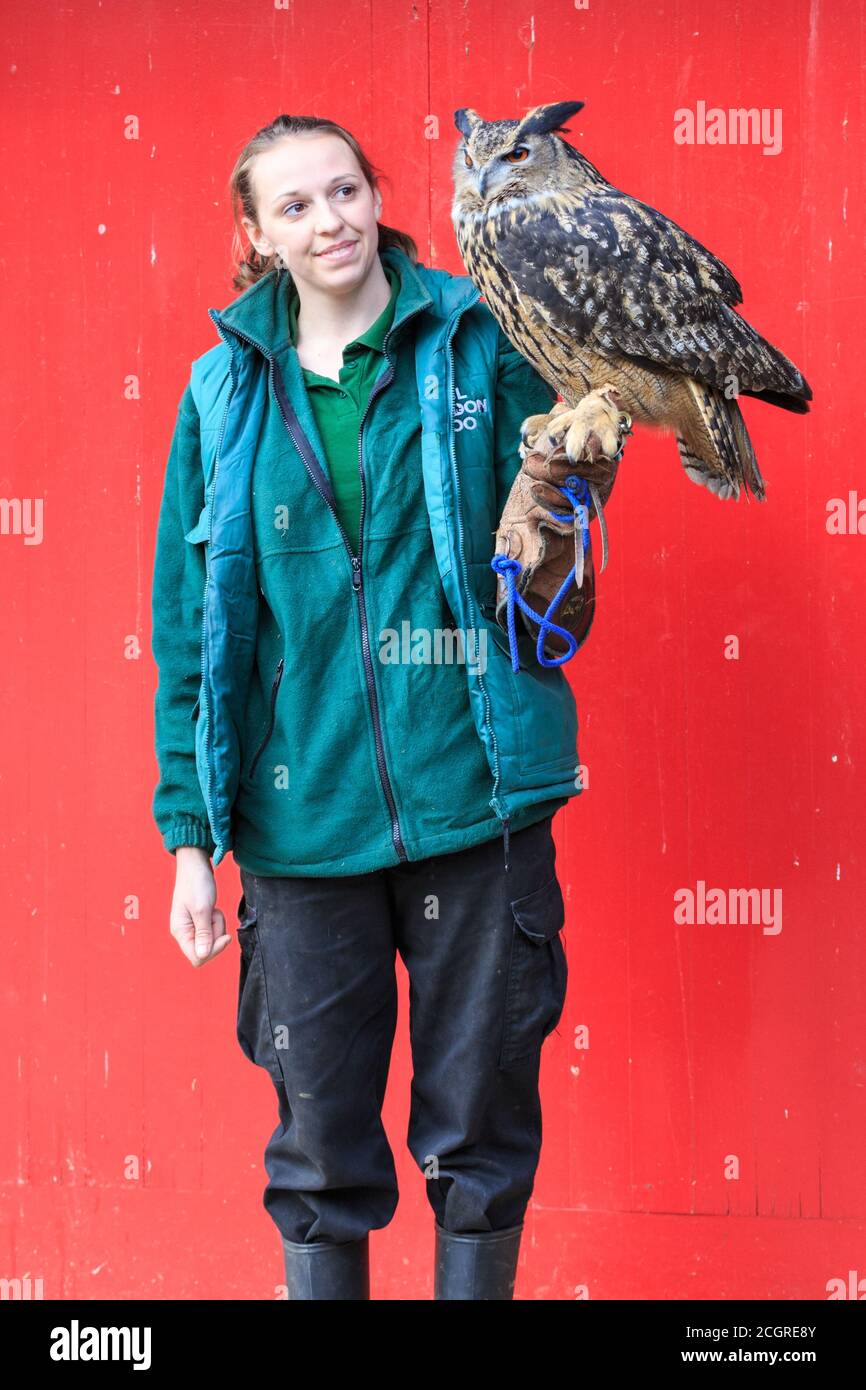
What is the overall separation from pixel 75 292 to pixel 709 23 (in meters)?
1.08

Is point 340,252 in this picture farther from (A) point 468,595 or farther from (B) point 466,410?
(A) point 468,595

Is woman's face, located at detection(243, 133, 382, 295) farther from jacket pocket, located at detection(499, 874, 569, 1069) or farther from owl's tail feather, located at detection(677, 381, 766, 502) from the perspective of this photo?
jacket pocket, located at detection(499, 874, 569, 1069)

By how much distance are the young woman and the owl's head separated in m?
0.12

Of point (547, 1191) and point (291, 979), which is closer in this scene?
point (291, 979)

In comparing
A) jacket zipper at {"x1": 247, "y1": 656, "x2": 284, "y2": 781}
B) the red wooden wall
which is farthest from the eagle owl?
the red wooden wall

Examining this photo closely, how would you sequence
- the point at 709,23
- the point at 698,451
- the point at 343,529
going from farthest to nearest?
the point at 709,23
the point at 698,451
the point at 343,529

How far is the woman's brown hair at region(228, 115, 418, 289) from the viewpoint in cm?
146

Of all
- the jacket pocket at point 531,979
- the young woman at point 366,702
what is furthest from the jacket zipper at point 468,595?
the jacket pocket at point 531,979

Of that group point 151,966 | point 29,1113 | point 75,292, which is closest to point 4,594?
point 75,292

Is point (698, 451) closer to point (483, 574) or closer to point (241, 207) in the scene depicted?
point (483, 574)

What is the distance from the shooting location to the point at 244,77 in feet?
6.81

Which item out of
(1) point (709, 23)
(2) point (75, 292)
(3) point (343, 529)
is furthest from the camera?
(2) point (75, 292)

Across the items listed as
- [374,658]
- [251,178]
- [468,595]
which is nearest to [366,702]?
[374,658]

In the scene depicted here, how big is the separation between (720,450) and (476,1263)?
3.31ft
